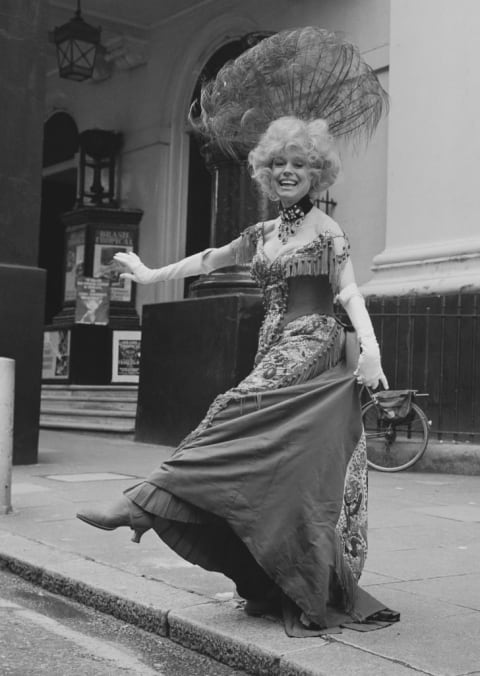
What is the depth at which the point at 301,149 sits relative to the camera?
4.11 meters

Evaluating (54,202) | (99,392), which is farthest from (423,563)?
(54,202)

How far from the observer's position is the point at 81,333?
1552cm

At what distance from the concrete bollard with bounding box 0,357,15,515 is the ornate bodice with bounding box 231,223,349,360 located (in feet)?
9.23

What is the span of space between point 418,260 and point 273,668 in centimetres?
774

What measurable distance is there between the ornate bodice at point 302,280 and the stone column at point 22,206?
5.17m

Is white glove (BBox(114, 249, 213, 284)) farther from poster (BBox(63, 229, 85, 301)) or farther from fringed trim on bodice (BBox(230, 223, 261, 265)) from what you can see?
poster (BBox(63, 229, 85, 301))

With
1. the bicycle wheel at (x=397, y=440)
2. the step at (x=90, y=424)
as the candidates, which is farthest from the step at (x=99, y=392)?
the bicycle wheel at (x=397, y=440)

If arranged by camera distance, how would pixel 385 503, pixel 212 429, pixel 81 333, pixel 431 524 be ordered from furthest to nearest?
pixel 81 333 → pixel 385 503 → pixel 431 524 → pixel 212 429

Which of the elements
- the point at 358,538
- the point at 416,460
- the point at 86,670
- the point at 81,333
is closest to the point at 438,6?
the point at 416,460

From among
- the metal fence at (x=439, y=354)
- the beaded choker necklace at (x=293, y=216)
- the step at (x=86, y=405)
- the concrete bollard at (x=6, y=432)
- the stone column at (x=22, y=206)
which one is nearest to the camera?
the beaded choker necklace at (x=293, y=216)

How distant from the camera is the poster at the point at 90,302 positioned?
50.1 feet

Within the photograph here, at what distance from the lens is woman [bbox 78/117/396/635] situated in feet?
12.0

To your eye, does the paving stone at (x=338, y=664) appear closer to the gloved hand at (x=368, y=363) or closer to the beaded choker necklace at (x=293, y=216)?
the gloved hand at (x=368, y=363)

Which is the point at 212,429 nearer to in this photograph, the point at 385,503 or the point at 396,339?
the point at 385,503
